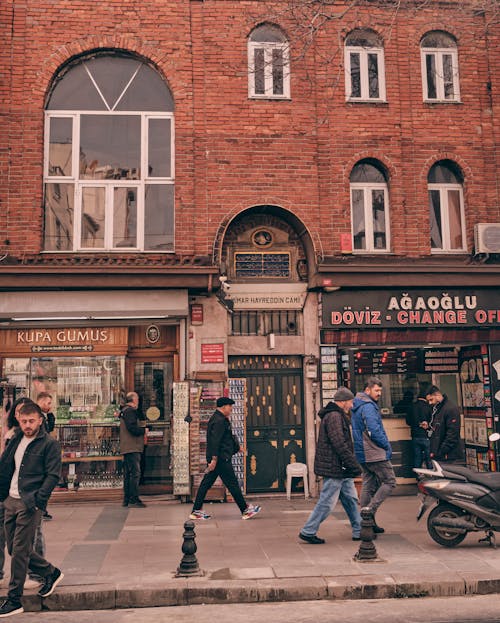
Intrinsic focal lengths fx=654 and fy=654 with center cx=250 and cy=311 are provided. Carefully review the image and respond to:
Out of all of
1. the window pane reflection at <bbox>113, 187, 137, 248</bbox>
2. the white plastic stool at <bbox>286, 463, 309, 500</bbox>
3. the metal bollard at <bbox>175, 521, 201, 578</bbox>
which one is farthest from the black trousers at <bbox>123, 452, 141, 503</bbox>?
the metal bollard at <bbox>175, 521, 201, 578</bbox>

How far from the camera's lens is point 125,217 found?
1214cm

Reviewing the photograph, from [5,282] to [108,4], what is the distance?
18.5ft

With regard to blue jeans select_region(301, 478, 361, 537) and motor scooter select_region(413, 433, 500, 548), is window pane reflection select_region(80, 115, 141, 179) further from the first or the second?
motor scooter select_region(413, 433, 500, 548)

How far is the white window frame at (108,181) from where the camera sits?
39.4 ft

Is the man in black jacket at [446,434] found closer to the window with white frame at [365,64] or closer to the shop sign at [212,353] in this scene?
the shop sign at [212,353]

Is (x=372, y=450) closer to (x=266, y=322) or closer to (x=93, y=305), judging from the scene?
(x=266, y=322)

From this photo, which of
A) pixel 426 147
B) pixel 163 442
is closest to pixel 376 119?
pixel 426 147

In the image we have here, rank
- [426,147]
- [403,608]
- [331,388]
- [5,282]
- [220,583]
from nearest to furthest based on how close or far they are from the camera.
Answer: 1. [403,608]
2. [220,583]
3. [5,282]
4. [331,388]
5. [426,147]

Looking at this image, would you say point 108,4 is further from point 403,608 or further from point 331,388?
point 403,608

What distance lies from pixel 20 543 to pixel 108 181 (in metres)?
7.52

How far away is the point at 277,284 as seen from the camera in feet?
40.2

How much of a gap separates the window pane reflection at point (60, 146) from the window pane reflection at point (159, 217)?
1563 millimetres

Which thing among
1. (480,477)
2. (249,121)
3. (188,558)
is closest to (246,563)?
(188,558)

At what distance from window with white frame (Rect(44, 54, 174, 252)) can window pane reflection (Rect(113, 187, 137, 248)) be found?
0.02 m
